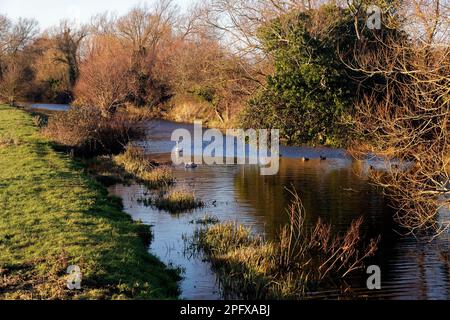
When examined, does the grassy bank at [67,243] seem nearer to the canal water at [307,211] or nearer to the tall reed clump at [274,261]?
the canal water at [307,211]

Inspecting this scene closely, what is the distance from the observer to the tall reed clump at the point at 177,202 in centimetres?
1725

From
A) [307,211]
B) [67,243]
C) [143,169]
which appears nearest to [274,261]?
[67,243]

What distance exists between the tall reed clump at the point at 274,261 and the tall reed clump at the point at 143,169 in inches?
293

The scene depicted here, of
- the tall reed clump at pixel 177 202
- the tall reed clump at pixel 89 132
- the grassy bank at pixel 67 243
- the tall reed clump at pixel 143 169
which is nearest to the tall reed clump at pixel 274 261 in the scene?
the grassy bank at pixel 67 243

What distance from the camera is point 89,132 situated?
28031mm

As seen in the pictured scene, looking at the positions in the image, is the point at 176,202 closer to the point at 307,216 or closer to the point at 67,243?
the point at 307,216

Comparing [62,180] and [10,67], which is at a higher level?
[10,67]

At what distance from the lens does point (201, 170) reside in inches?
995

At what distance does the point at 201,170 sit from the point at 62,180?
332 inches

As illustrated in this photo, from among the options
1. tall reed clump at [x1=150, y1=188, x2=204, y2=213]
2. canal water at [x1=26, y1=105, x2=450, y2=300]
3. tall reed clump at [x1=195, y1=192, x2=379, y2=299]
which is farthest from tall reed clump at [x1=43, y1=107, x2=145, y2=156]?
tall reed clump at [x1=195, y1=192, x2=379, y2=299]

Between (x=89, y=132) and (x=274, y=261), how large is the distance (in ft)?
60.4

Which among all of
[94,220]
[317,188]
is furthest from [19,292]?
[317,188]

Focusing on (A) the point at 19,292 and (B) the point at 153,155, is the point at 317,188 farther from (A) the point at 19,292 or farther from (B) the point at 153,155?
(A) the point at 19,292
